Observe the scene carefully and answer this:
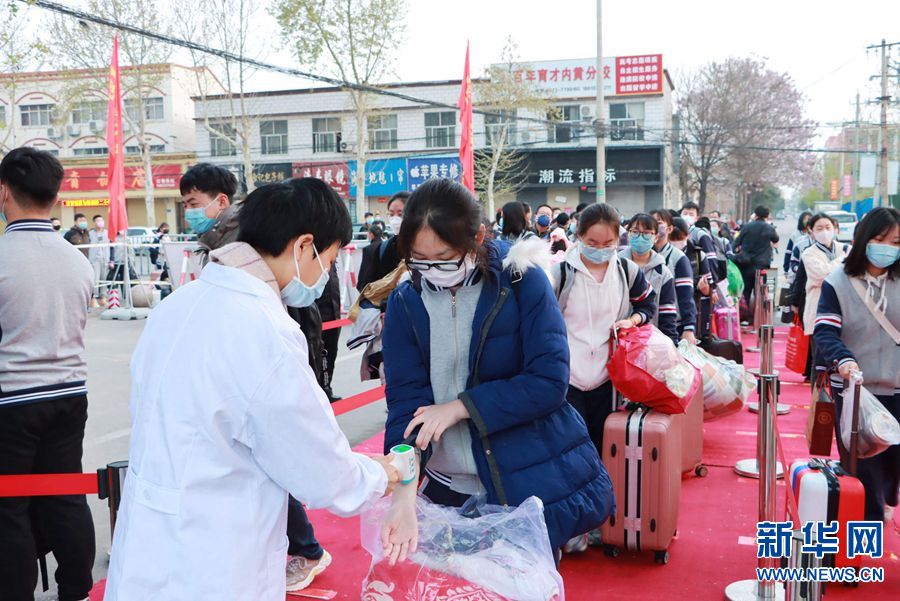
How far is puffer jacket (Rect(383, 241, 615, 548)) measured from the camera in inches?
91.7

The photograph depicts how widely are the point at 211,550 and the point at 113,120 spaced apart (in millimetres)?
12884

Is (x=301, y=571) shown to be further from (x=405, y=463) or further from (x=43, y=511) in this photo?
(x=405, y=463)

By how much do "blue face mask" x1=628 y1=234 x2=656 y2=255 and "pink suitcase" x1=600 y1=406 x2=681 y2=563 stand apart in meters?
1.93

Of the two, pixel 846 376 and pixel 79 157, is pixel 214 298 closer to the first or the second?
pixel 846 376

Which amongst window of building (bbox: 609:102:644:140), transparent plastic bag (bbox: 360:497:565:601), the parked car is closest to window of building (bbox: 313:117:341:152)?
window of building (bbox: 609:102:644:140)

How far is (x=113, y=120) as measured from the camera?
12984 millimetres

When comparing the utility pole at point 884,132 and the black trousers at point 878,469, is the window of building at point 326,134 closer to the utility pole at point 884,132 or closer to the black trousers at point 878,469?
the utility pole at point 884,132

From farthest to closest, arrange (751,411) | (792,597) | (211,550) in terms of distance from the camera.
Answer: (751,411) < (792,597) < (211,550)

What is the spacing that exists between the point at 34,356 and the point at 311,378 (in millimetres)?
1974

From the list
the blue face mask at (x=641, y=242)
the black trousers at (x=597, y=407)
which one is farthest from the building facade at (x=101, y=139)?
the black trousers at (x=597, y=407)

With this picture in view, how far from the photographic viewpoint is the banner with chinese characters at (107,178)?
4119cm

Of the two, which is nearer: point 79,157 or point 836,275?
point 836,275

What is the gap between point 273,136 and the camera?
1528 inches

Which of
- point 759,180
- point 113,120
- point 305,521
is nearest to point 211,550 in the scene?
point 305,521
